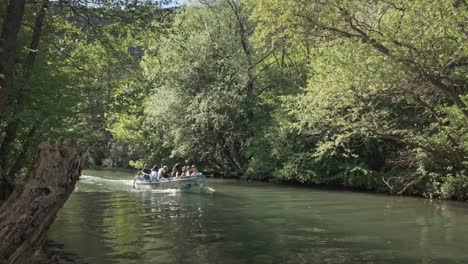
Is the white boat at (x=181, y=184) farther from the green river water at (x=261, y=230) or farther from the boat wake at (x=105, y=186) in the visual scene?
the green river water at (x=261, y=230)

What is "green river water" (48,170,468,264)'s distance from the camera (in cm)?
941

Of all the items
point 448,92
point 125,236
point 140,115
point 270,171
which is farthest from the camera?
point 140,115

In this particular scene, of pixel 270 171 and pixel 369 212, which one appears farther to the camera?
pixel 270 171

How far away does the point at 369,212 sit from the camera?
1562 cm

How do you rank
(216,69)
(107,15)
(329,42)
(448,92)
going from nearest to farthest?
(107,15) < (448,92) < (329,42) < (216,69)

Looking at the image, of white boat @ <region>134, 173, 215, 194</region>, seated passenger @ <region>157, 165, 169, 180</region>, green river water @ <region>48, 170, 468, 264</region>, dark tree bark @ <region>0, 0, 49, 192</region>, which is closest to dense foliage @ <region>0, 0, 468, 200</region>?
dark tree bark @ <region>0, 0, 49, 192</region>

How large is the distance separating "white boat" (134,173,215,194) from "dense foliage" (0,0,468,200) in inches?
169

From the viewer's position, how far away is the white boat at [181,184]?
22.5 m

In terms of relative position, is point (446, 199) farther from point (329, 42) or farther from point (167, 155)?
point (167, 155)

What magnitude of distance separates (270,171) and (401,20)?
14767mm

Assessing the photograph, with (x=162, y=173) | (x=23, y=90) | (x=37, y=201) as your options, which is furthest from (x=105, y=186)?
(x=37, y=201)

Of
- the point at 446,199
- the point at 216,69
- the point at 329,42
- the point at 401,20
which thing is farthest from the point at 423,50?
the point at 216,69

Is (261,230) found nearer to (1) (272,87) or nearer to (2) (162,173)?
(2) (162,173)

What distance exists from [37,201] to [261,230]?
8.22m
